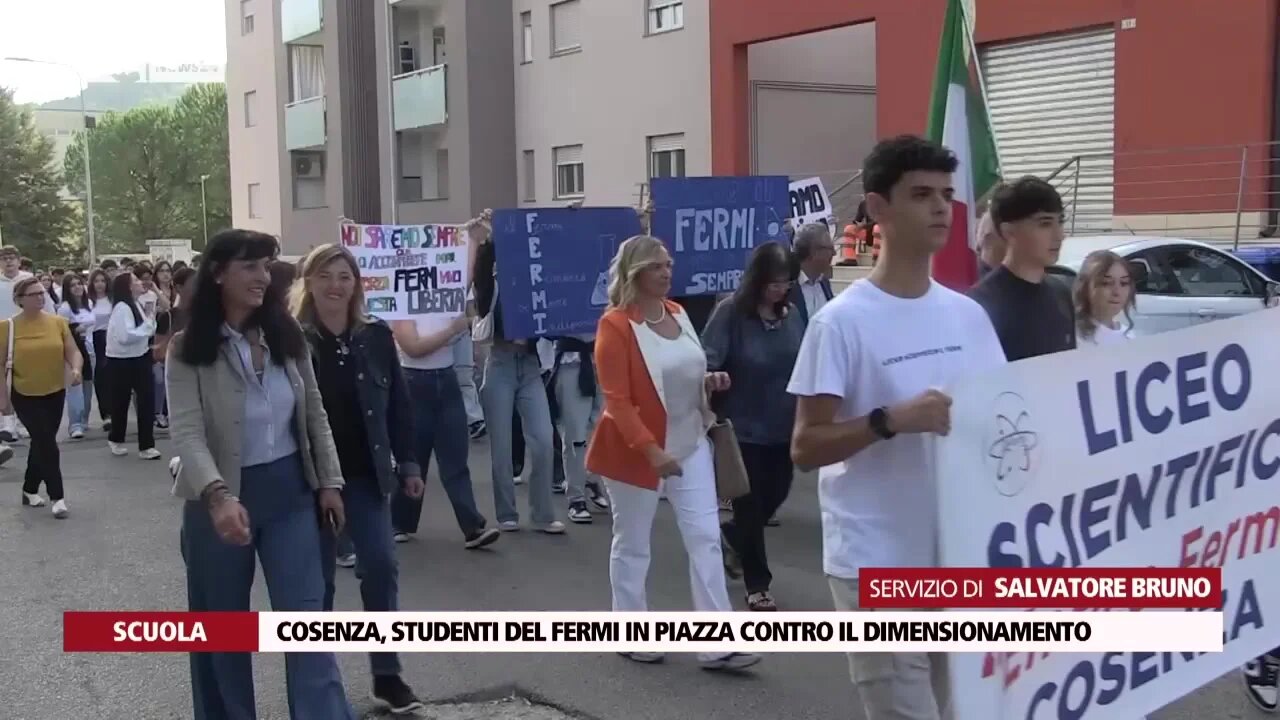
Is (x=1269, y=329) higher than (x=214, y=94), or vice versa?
(x=214, y=94)

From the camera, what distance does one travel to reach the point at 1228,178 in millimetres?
15641

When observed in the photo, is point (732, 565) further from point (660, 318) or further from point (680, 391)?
point (660, 318)

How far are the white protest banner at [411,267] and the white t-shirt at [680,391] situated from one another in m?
3.54

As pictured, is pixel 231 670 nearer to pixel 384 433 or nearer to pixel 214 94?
pixel 384 433

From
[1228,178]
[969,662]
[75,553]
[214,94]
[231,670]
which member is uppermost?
[214,94]

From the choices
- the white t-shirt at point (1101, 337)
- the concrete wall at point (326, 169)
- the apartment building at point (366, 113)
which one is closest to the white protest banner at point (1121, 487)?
the white t-shirt at point (1101, 337)

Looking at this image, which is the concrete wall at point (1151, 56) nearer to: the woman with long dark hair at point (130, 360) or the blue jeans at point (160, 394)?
the blue jeans at point (160, 394)

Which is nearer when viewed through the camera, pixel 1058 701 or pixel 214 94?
pixel 1058 701

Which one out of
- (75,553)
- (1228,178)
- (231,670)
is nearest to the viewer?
(231,670)

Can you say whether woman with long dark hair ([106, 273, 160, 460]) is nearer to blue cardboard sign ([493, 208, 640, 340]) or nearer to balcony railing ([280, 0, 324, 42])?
blue cardboard sign ([493, 208, 640, 340])

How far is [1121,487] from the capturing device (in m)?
3.52

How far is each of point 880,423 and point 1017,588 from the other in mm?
524

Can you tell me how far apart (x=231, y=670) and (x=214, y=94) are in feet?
289

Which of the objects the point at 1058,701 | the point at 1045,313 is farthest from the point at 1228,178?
the point at 1058,701
